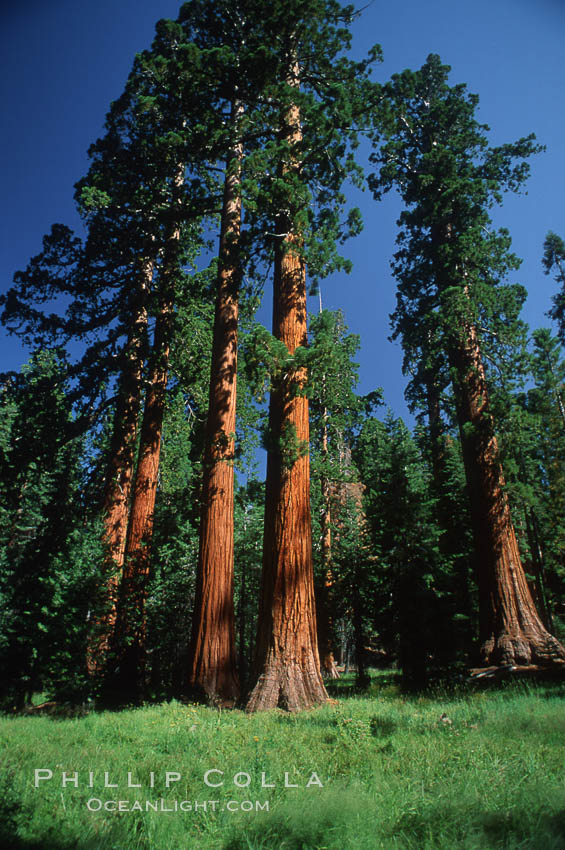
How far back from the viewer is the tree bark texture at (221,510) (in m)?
7.15

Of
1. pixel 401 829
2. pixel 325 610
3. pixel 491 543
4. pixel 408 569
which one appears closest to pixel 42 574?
pixel 325 610

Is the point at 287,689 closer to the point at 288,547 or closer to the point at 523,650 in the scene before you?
the point at 288,547

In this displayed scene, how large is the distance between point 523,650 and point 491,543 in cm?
223

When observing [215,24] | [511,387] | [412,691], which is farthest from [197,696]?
[215,24]

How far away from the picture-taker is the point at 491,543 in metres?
9.90

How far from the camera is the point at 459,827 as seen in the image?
92.0 inches

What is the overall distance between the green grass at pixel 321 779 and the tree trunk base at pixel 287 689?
0.58 metres

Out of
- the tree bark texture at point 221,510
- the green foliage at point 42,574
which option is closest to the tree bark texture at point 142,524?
the green foliage at point 42,574

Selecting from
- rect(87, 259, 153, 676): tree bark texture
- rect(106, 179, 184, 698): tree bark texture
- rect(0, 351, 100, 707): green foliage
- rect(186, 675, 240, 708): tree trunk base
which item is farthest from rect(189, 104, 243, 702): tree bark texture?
rect(0, 351, 100, 707): green foliage

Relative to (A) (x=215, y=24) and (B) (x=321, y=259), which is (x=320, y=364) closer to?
(B) (x=321, y=259)

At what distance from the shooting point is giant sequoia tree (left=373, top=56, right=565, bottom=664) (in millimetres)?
9266

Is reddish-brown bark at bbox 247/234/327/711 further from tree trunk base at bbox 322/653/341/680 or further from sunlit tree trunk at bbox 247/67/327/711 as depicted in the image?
tree trunk base at bbox 322/653/341/680

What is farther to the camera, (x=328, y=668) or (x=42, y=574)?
(x=328, y=668)

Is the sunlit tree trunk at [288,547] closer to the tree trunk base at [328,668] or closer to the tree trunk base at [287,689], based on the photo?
the tree trunk base at [287,689]
